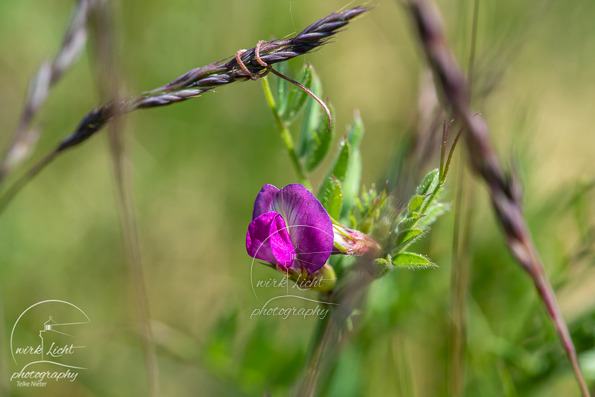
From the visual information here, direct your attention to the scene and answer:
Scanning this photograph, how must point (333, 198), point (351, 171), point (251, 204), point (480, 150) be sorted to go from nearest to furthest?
point (480, 150)
point (333, 198)
point (351, 171)
point (251, 204)

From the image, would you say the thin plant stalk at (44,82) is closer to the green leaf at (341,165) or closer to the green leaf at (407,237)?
the green leaf at (341,165)

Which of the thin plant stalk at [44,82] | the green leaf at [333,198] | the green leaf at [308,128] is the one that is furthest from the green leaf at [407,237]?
the thin plant stalk at [44,82]

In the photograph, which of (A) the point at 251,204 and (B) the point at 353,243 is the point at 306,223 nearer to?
(B) the point at 353,243

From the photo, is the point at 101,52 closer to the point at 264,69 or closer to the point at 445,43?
the point at 264,69

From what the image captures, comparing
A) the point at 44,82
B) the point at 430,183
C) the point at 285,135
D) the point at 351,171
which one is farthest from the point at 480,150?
the point at 44,82

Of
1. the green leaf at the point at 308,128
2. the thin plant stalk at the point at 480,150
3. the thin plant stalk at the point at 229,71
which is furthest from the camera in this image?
the green leaf at the point at 308,128

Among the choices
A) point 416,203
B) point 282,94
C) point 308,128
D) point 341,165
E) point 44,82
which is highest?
point 44,82

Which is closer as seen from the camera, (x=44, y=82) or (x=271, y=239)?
(x=271, y=239)
